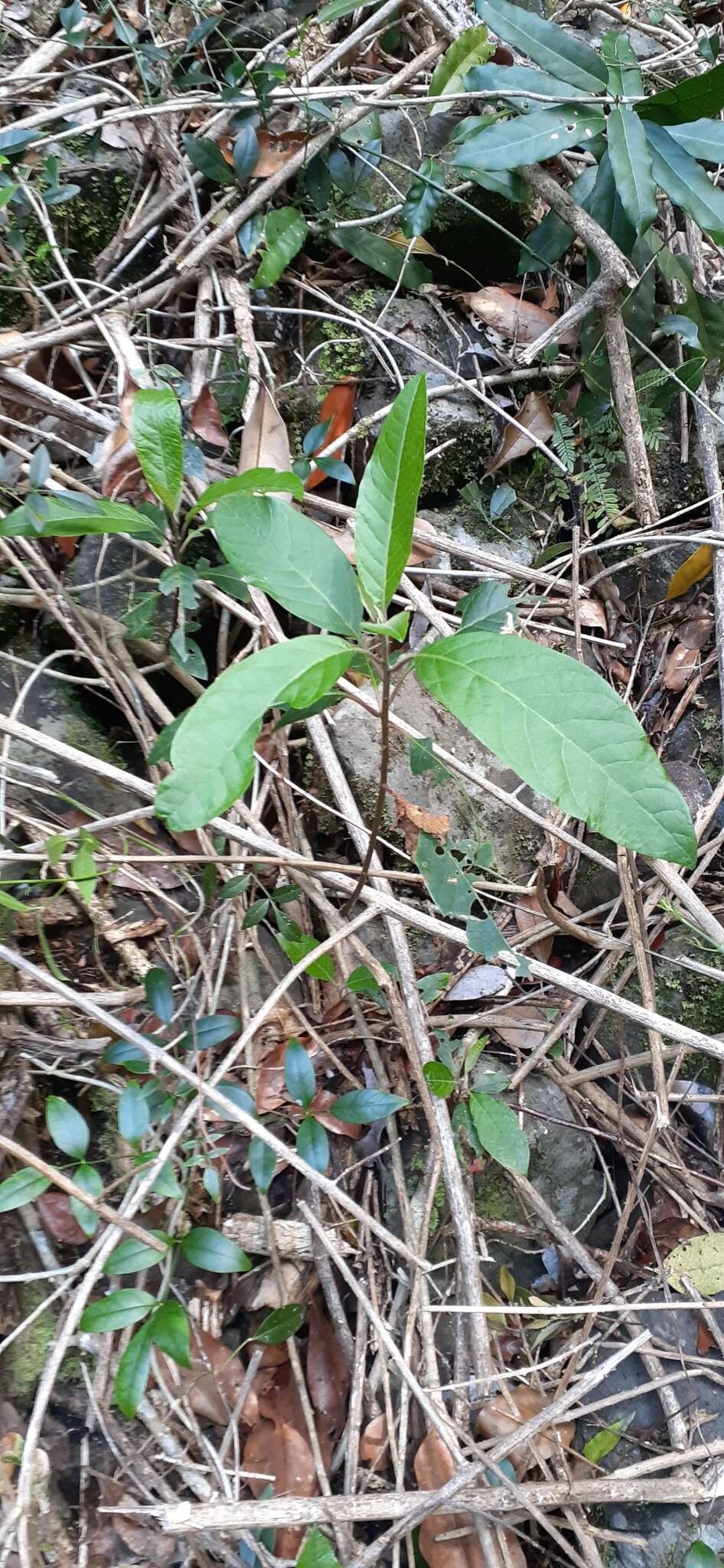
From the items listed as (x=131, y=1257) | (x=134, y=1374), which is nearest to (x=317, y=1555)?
(x=134, y=1374)

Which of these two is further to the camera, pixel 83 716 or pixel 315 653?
pixel 83 716

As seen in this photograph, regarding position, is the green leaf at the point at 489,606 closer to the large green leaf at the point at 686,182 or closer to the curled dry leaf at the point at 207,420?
the curled dry leaf at the point at 207,420

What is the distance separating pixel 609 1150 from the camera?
1797 millimetres

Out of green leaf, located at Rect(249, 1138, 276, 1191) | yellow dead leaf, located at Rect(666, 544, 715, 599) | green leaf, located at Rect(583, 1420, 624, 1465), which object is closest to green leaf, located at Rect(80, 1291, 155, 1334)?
green leaf, located at Rect(249, 1138, 276, 1191)

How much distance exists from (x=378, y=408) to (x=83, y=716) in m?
1.10

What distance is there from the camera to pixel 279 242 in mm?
2059

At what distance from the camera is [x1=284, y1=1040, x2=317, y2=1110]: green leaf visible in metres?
1.49

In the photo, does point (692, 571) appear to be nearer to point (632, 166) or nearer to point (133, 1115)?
point (632, 166)

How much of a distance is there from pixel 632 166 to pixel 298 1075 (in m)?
2.03

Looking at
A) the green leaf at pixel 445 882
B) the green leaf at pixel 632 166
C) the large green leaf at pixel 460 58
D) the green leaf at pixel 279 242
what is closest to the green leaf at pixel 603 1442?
the green leaf at pixel 445 882

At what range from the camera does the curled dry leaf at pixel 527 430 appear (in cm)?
220

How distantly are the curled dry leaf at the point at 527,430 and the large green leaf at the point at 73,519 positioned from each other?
43.3 inches

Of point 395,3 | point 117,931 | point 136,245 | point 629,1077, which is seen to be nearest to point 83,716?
point 117,931

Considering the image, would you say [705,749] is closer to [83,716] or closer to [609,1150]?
[609,1150]
